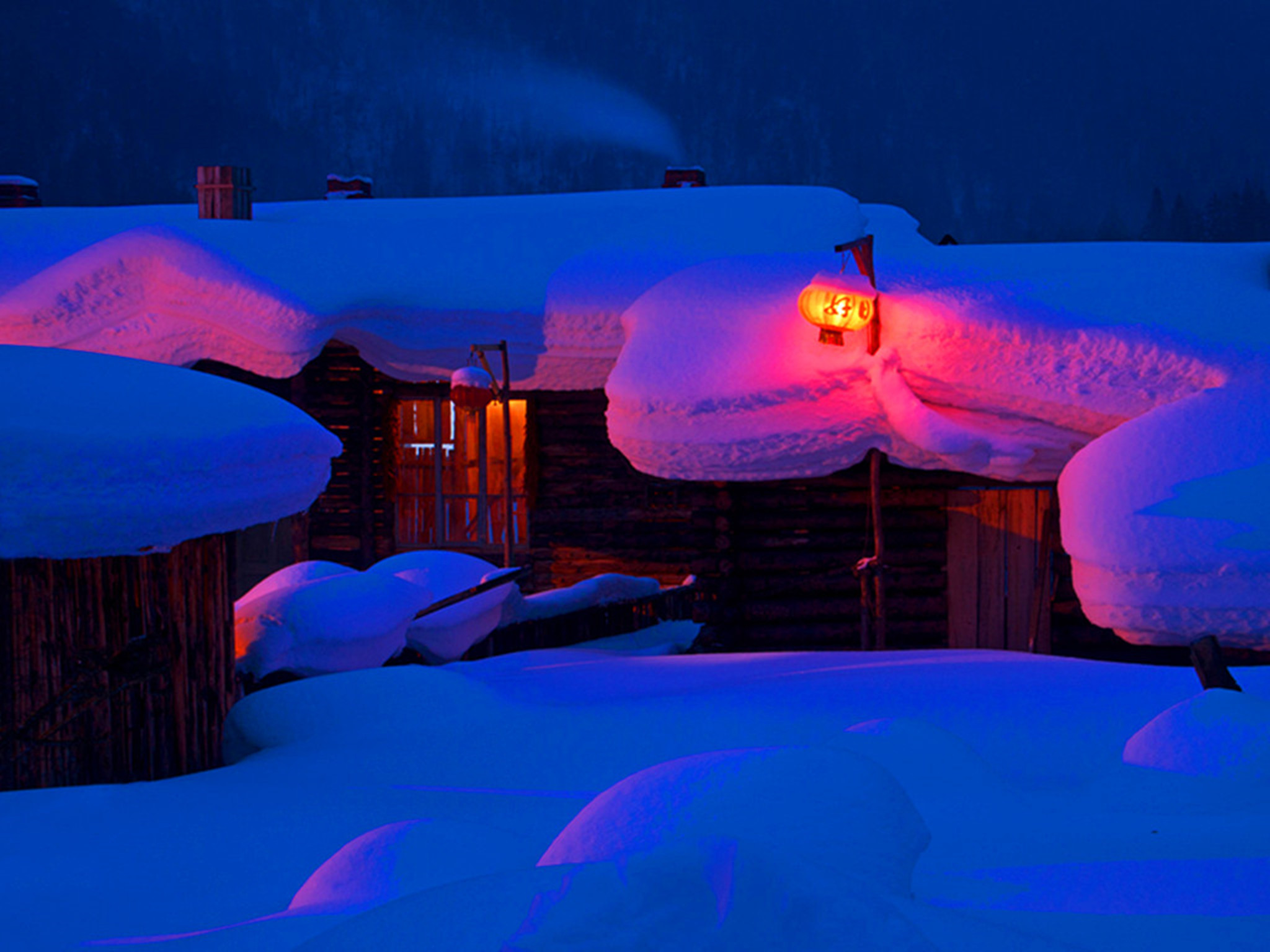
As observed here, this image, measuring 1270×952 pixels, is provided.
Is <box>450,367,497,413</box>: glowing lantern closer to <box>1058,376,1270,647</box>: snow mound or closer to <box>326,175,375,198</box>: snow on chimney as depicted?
<box>1058,376,1270,647</box>: snow mound

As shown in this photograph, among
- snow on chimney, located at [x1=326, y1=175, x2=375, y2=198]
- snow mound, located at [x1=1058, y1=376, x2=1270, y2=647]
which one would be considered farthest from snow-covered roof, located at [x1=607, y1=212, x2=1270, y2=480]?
snow on chimney, located at [x1=326, y1=175, x2=375, y2=198]

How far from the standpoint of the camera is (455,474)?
1263cm

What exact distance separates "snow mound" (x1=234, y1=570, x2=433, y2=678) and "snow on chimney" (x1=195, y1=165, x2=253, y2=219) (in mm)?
8911

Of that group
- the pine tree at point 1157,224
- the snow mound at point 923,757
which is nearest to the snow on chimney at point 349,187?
the snow mound at point 923,757

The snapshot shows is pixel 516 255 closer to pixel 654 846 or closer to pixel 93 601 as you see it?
pixel 93 601

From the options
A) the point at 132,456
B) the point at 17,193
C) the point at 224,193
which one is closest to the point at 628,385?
the point at 132,456

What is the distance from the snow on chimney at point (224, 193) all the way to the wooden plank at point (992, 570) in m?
10.8

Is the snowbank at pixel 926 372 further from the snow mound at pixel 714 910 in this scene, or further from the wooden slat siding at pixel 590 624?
the snow mound at pixel 714 910

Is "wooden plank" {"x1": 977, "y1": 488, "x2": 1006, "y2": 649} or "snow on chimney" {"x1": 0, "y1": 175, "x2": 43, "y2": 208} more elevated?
"snow on chimney" {"x1": 0, "y1": 175, "x2": 43, "y2": 208}

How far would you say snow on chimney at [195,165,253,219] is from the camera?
13352 millimetres

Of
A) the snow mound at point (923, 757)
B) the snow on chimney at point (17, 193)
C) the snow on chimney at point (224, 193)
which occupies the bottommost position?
the snow mound at point (923, 757)

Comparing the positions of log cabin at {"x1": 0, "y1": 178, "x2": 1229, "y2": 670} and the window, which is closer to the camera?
log cabin at {"x1": 0, "y1": 178, "x2": 1229, "y2": 670}

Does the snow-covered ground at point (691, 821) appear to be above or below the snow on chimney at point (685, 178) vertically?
below

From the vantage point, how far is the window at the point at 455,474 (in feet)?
40.8
